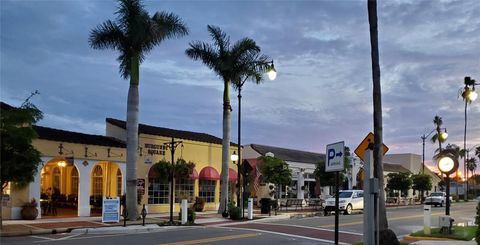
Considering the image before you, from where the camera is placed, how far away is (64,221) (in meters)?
26.2

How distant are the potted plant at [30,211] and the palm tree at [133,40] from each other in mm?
4467

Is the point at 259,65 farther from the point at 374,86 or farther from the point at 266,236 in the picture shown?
the point at 374,86

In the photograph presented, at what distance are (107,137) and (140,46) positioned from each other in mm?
8897

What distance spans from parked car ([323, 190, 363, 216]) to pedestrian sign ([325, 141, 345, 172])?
2601 cm

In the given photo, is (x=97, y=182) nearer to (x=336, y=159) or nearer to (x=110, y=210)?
(x=110, y=210)

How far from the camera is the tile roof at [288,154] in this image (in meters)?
52.4

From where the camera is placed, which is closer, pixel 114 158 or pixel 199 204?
pixel 114 158

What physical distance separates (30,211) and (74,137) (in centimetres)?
563

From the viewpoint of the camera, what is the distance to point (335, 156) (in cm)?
1175

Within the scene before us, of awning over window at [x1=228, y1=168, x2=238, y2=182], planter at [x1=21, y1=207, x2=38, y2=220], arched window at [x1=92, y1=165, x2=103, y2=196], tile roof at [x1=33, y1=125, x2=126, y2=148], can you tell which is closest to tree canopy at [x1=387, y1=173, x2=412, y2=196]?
awning over window at [x1=228, y1=168, x2=238, y2=182]

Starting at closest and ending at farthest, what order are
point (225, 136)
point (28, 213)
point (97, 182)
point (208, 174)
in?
point (28, 213) < point (225, 136) < point (97, 182) < point (208, 174)

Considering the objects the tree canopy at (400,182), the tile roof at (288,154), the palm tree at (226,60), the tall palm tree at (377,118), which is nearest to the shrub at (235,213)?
the palm tree at (226,60)

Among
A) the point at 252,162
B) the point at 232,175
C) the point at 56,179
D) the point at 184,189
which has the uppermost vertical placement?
the point at 252,162

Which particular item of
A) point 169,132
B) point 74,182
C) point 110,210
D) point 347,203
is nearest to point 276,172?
point 347,203
